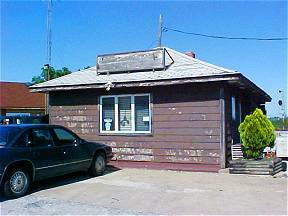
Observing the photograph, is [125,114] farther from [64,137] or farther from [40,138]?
[40,138]

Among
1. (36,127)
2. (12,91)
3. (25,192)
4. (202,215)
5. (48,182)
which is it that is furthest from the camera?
(12,91)

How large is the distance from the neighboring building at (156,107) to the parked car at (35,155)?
2.43 meters

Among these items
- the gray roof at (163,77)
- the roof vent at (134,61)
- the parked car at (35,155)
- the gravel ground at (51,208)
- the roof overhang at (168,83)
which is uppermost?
the roof vent at (134,61)

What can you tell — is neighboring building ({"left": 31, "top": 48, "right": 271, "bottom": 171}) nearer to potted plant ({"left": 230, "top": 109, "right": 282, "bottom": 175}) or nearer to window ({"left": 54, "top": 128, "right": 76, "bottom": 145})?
potted plant ({"left": 230, "top": 109, "right": 282, "bottom": 175})

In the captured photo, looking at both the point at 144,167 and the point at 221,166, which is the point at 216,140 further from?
the point at 144,167

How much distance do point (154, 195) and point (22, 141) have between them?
3.09 meters

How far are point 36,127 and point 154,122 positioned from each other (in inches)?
171

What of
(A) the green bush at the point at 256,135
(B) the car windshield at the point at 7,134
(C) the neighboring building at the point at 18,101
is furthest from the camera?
(C) the neighboring building at the point at 18,101

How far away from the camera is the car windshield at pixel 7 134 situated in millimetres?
8547

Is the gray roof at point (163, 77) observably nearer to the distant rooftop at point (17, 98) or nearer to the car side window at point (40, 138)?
the car side window at point (40, 138)

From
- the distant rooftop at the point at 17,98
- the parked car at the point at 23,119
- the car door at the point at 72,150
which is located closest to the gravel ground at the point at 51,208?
the car door at the point at 72,150

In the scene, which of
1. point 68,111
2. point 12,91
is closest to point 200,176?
point 68,111

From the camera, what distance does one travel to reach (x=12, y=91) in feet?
122

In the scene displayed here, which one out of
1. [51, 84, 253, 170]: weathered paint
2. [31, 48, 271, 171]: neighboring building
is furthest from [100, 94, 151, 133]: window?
[51, 84, 253, 170]: weathered paint
